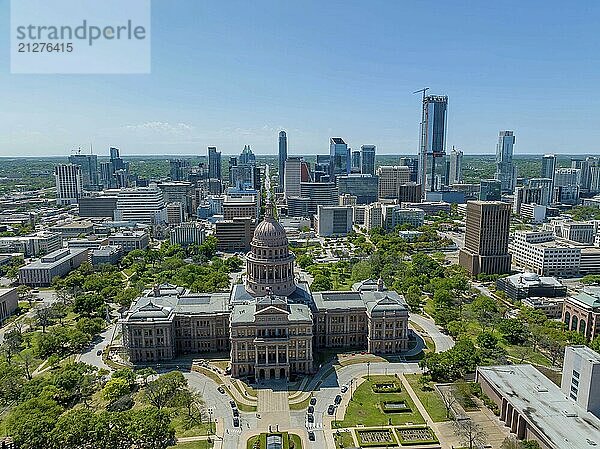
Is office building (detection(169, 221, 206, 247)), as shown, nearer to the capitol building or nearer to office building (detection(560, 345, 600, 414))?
the capitol building

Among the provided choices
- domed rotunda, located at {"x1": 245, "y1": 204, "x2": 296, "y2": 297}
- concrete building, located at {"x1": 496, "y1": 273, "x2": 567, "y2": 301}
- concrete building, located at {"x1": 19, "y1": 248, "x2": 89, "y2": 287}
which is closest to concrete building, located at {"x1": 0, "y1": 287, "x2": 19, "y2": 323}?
concrete building, located at {"x1": 19, "y1": 248, "x2": 89, "y2": 287}

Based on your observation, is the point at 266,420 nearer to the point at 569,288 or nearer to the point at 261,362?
the point at 261,362

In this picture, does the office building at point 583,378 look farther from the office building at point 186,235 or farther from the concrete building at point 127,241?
the concrete building at point 127,241

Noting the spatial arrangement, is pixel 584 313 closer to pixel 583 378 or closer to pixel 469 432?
pixel 583 378

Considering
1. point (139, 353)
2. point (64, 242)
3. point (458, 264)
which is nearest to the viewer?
point (139, 353)

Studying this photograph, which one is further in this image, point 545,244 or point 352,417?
point 545,244

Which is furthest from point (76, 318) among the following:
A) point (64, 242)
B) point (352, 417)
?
point (64, 242)

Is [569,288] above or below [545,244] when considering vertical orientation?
below
